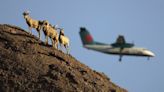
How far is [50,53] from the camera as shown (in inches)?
2598

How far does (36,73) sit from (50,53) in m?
4.18

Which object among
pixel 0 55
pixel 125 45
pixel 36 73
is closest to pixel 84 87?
pixel 36 73

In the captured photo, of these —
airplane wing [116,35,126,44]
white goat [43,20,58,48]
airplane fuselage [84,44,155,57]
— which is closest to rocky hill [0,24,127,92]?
white goat [43,20,58,48]

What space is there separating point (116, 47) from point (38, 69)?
195 ft

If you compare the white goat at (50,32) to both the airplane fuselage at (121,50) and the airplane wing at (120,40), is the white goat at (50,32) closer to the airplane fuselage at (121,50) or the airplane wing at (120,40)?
the airplane fuselage at (121,50)

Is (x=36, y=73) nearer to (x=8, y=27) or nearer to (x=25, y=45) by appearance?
(x=25, y=45)

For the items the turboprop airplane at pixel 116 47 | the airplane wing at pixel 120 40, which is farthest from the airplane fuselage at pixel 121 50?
the airplane wing at pixel 120 40

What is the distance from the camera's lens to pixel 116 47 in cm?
12125

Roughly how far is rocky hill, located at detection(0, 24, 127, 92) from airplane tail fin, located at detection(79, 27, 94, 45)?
1927 inches

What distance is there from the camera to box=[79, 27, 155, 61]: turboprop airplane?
378ft

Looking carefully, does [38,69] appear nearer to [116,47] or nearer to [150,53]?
[150,53]

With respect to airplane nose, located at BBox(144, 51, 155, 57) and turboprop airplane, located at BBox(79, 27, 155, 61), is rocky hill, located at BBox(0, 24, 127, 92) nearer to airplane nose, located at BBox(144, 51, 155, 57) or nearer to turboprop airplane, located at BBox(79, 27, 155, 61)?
airplane nose, located at BBox(144, 51, 155, 57)

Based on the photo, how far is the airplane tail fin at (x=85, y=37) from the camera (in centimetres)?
11800

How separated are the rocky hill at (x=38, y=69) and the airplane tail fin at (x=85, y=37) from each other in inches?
1927
